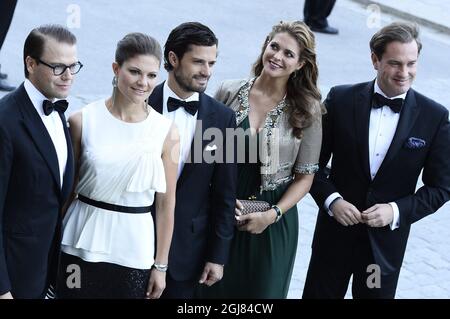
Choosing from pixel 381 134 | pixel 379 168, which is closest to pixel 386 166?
pixel 379 168

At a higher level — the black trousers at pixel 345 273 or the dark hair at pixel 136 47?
the dark hair at pixel 136 47

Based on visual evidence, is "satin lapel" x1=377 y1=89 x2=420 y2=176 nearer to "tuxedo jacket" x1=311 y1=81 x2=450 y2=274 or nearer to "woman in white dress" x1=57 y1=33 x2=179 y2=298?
"tuxedo jacket" x1=311 y1=81 x2=450 y2=274

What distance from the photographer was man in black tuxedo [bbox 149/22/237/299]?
4.04 metres

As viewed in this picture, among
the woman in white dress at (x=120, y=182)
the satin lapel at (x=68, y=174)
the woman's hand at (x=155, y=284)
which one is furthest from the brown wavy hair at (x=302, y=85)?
the satin lapel at (x=68, y=174)

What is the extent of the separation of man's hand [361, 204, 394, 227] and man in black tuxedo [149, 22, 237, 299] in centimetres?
66

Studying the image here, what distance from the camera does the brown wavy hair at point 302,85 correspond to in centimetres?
440

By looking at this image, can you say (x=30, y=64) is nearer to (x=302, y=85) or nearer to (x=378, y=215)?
(x=302, y=85)

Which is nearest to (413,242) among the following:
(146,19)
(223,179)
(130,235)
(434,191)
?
(434,191)

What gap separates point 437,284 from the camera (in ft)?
20.3

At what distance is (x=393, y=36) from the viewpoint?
4.23 meters

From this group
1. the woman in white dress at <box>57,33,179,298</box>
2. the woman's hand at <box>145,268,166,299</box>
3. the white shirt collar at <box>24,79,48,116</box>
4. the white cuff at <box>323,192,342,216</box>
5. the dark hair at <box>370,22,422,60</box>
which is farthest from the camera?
the white cuff at <box>323,192,342,216</box>

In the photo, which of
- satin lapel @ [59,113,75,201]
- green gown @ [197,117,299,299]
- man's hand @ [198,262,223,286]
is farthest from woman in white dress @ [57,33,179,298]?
green gown @ [197,117,299,299]

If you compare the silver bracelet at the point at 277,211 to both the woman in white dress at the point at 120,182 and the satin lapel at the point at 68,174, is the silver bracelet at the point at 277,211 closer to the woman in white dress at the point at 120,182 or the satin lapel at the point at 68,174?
the woman in white dress at the point at 120,182

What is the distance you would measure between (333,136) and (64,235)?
1438 mm
